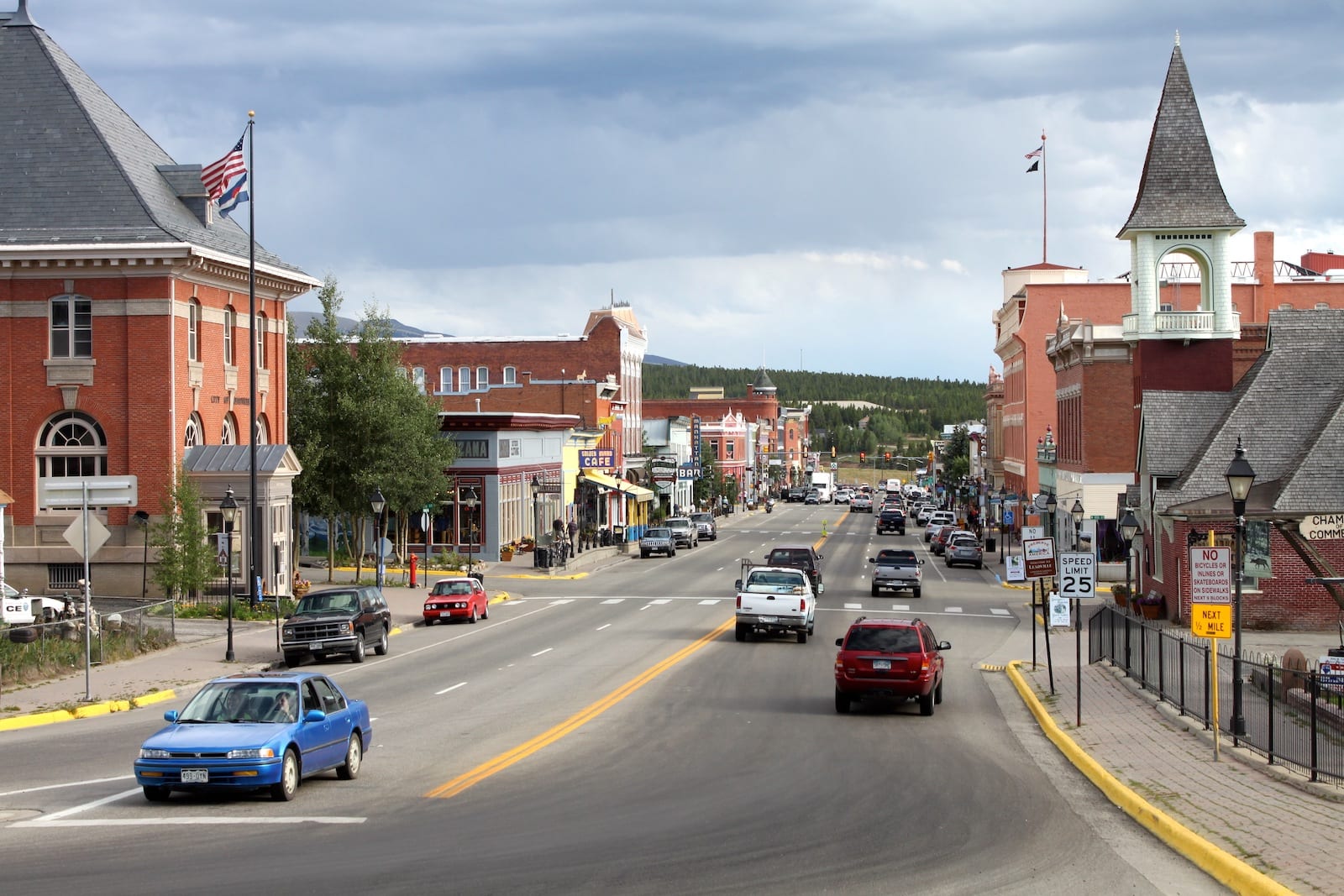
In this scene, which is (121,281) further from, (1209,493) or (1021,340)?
(1021,340)

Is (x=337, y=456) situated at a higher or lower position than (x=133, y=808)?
higher

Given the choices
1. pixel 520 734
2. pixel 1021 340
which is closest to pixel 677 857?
pixel 520 734

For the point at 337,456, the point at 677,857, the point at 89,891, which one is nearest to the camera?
the point at 89,891

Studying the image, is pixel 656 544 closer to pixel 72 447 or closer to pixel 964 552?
pixel 964 552

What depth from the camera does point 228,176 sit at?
4091 cm

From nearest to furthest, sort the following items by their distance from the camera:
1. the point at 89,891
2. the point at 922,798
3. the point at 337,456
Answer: the point at 89,891, the point at 922,798, the point at 337,456

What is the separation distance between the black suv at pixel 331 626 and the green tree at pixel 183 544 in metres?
7.30

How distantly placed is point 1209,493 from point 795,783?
84.9 ft

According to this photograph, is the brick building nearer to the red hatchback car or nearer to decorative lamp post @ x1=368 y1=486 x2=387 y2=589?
decorative lamp post @ x1=368 y1=486 x2=387 y2=589

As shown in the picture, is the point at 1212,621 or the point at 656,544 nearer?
the point at 1212,621

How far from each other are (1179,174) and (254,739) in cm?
3813

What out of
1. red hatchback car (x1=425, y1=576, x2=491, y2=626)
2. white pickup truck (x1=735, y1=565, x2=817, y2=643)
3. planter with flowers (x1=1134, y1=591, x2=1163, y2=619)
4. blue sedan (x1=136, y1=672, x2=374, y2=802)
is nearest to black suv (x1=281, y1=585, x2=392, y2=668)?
red hatchback car (x1=425, y1=576, x2=491, y2=626)

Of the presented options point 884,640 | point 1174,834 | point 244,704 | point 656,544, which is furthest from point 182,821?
point 656,544

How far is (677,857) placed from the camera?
43.9ft
